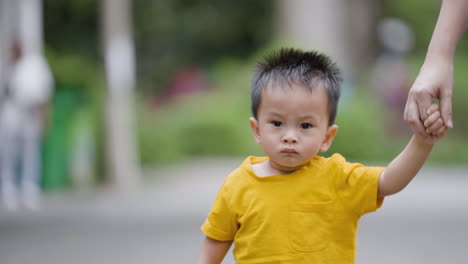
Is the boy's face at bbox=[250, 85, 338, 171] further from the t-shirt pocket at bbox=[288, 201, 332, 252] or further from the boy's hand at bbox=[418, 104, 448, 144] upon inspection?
the boy's hand at bbox=[418, 104, 448, 144]

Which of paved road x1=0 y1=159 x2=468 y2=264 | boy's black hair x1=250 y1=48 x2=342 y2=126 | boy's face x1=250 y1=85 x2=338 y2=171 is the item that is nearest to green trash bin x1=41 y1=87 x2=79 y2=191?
paved road x1=0 y1=159 x2=468 y2=264

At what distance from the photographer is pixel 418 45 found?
74.2 feet

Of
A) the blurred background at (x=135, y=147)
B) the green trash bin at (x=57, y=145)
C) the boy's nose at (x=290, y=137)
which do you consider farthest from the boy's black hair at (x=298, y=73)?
the green trash bin at (x=57, y=145)

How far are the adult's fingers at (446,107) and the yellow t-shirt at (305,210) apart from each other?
355mm

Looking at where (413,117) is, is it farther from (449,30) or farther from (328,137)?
(328,137)

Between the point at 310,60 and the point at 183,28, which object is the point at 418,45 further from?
the point at 310,60

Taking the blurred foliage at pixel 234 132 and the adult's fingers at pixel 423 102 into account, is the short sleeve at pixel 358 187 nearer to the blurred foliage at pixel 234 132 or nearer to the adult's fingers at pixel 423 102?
the adult's fingers at pixel 423 102

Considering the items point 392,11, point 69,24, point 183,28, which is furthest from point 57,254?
point 392,11

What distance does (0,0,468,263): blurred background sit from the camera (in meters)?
7.39

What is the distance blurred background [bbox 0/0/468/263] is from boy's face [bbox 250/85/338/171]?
14.1 ft

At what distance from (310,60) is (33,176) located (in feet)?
25.6

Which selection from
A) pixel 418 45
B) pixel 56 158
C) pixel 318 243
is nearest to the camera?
pixel 318 243

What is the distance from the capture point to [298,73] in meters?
2.33

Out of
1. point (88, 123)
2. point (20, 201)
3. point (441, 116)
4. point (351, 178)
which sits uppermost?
point (441, 116)
